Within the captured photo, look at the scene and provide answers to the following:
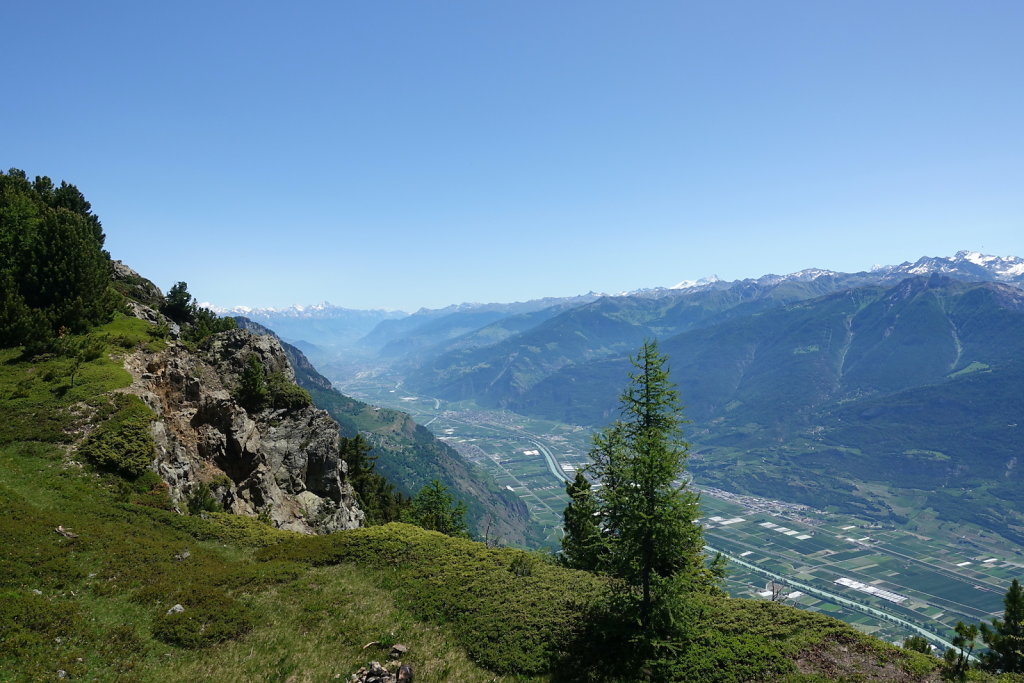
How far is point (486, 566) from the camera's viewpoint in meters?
32.3

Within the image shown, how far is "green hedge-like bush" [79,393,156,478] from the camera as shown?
31469 millimetres

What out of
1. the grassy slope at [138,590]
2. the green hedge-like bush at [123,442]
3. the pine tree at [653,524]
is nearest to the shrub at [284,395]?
the green hedge-like bush at [123,442]

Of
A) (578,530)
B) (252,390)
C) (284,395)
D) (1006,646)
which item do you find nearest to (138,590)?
(578,530)

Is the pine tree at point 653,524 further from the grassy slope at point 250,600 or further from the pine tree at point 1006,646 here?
the pine tree at point 1006,646

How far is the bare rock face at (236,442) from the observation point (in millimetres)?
40531

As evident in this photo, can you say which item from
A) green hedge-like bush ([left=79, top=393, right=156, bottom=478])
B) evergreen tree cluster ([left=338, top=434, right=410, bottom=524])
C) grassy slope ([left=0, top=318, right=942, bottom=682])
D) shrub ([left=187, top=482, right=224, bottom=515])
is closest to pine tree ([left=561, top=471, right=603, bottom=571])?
grassy slope ([left=0, top=318, right=942, bottom=682])

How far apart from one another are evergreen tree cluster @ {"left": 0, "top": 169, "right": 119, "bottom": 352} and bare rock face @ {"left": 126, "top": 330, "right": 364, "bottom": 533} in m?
6.42

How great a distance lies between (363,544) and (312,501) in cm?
2440

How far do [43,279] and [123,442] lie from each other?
2313 cm

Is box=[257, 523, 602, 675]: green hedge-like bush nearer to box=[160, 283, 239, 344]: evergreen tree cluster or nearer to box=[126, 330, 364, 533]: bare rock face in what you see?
box=[126, 330, 364, 533]: bare rock face

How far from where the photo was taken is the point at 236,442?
48.2 meters

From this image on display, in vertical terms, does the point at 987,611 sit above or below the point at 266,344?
below

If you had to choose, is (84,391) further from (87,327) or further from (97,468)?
(87,327)

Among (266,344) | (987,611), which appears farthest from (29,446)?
(987,611)
